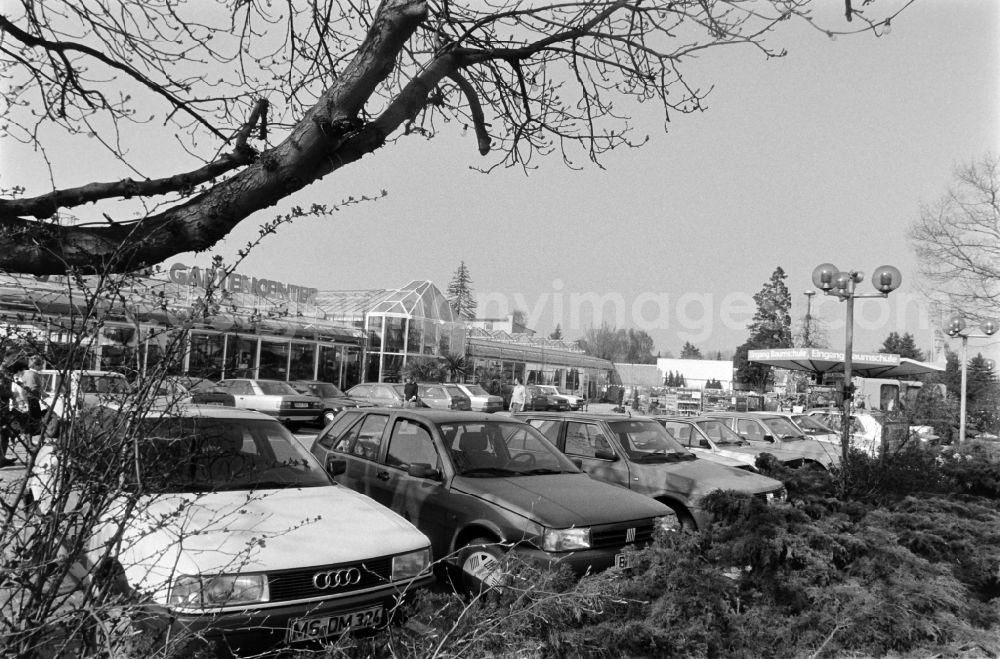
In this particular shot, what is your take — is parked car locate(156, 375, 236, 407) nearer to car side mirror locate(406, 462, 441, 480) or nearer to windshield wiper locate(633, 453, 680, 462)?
car side mirror locate(406, 462, 441, 480)

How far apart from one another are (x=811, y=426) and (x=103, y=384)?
1669 cm

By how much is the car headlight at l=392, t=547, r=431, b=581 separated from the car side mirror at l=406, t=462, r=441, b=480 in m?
1.44

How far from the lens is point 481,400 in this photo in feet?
99.2

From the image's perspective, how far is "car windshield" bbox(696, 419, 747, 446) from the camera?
1184 centimetres

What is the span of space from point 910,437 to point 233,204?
26.3 feet

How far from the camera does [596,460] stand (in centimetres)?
830

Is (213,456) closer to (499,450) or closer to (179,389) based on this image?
(179,389)

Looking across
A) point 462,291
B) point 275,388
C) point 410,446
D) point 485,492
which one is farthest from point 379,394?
point 462,291

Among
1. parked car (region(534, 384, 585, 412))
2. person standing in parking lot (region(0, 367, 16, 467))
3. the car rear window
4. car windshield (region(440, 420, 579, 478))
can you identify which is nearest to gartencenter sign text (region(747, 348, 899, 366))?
parked car (region(534, 384, 585, 412))

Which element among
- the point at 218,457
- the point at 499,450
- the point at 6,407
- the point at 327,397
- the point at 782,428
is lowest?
the point at 327,397

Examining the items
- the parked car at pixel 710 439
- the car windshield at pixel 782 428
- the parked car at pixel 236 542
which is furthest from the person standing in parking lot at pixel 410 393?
the parked car at pixel 236 542

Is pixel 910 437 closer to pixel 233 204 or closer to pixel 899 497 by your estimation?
pixel 899 497

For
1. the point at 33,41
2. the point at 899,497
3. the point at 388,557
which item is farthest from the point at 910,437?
the point at 33,41

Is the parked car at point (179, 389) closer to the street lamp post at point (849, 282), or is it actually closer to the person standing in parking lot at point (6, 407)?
the person standing in parking lot at point (6, 407)
